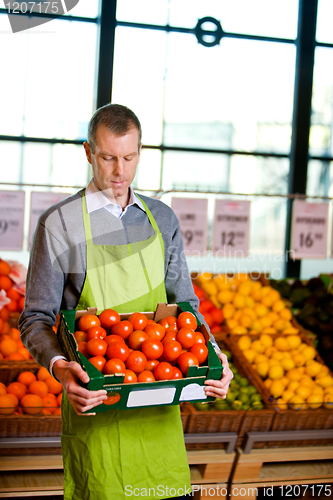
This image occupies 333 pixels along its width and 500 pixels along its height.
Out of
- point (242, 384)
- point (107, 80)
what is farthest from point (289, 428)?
point (107, 80)

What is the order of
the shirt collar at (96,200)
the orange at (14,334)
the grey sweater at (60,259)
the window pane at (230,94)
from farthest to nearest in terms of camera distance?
the window pane at (230,94)
the orange at (14,334)
the shirt collar at (96,200)
the grey sweater at (60,259)

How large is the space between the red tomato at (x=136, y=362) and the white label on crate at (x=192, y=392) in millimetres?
122

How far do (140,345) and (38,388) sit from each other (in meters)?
1.13

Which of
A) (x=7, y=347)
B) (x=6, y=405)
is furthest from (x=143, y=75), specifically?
(x=6, y=405)

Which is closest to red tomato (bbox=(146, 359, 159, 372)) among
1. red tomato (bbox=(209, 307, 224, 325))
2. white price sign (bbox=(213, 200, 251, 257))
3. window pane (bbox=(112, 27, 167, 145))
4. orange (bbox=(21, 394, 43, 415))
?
orange (bbox=(21, 394, 43, 415))

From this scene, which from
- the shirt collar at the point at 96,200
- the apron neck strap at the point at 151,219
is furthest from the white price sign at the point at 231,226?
the shirt collar at the point at 96,200

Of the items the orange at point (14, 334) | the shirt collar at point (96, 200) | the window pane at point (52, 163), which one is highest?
the window pane at point (52, 163)

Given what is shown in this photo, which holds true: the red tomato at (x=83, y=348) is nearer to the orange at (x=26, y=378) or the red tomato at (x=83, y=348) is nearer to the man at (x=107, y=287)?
the man at (x=107, y=287)

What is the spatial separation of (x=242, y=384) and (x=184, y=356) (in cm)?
136

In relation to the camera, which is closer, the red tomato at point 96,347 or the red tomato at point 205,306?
the red tomato at point 96,347

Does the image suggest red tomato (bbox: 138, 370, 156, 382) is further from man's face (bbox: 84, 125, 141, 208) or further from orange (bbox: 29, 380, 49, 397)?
orange (bbox: 29, 380, 49, 397)

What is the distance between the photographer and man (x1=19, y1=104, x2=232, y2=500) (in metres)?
1.35

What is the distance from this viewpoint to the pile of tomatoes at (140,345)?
119cm

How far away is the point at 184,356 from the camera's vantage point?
3.98 ft
